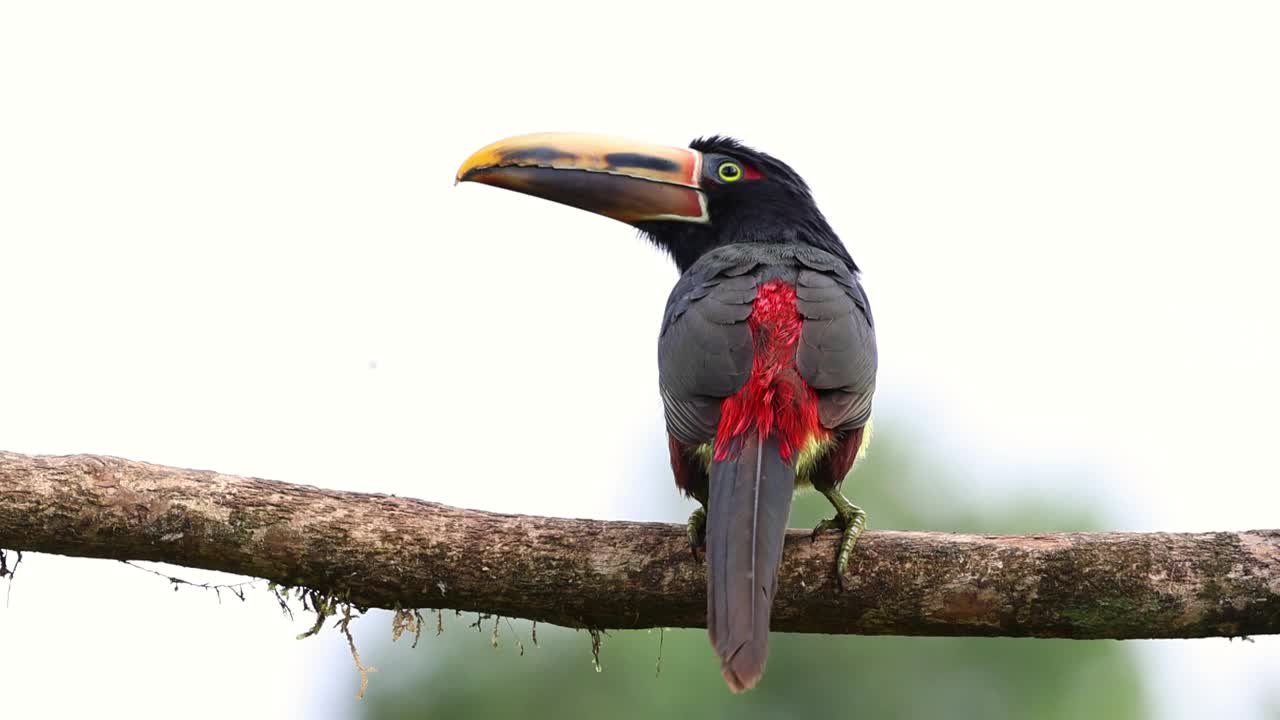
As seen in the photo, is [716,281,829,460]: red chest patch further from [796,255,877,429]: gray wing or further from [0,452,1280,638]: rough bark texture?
[0,452,1280,638]: rough bark texture

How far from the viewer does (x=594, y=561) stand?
3680 mm

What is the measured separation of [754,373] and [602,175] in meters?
1.84

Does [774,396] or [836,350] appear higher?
[836,350]

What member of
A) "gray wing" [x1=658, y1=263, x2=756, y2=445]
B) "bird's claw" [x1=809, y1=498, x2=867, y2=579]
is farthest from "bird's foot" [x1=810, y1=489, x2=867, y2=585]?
"gray wing" [x1=658, y1=263, x2=756, y2=445]

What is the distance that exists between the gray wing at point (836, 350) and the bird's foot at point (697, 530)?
47 centimetres

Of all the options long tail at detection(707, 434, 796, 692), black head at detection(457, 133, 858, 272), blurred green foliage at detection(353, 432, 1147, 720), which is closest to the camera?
long tail at detection(707, 434, 796, 692)

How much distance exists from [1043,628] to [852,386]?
91 centimetres

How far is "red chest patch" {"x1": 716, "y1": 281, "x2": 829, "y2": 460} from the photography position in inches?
150

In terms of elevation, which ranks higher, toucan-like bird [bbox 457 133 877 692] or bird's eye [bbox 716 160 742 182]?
bird's eye [bbox 716 160 742 182]

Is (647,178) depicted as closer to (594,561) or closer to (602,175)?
(602,175)

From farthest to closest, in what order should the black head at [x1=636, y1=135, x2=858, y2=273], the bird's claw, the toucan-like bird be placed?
Result: the black head at [x1=636, y1=135, x2=858, y2=273], the bird's claw, the toucan-like bird

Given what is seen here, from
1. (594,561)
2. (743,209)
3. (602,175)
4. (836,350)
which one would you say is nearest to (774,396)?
(836,350)

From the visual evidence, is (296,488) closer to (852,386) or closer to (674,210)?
(852,386)

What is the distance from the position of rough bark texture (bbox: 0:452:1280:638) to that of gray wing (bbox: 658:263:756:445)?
15.5 inches
